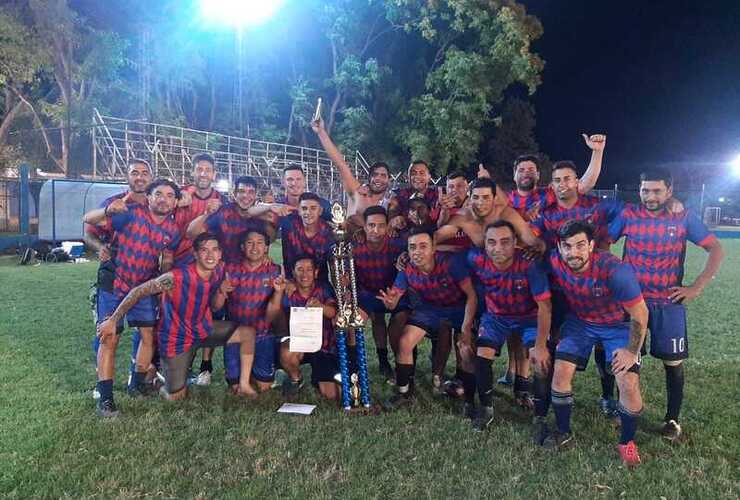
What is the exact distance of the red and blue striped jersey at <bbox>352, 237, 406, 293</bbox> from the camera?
5.37 metres

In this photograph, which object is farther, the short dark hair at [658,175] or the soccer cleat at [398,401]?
the soccer cleat at [398,401]

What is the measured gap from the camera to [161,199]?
4641mm

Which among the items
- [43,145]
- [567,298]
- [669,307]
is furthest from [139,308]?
[43,145]

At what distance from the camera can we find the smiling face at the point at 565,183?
442 centimetres

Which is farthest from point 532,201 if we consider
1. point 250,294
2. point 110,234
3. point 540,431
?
point 110,234

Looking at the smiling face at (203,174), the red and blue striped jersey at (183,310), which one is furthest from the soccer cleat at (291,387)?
the smiling face at (203,174)

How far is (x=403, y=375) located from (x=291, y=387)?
98 centimetres

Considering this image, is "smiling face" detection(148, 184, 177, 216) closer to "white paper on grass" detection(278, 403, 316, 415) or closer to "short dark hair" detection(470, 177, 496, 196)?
"white paper on grass" detection(278, 403, 316, 415)

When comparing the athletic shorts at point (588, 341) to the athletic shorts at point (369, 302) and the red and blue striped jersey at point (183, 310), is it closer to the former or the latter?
the athletic shorts at point (369, 302)

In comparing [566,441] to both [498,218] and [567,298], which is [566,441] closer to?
[567,298]

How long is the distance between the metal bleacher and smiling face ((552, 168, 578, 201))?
12.2 metres

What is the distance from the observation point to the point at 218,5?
2355cm

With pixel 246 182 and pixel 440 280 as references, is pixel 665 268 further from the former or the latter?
pixel 246 182

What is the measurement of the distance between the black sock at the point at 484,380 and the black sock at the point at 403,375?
611 mm
